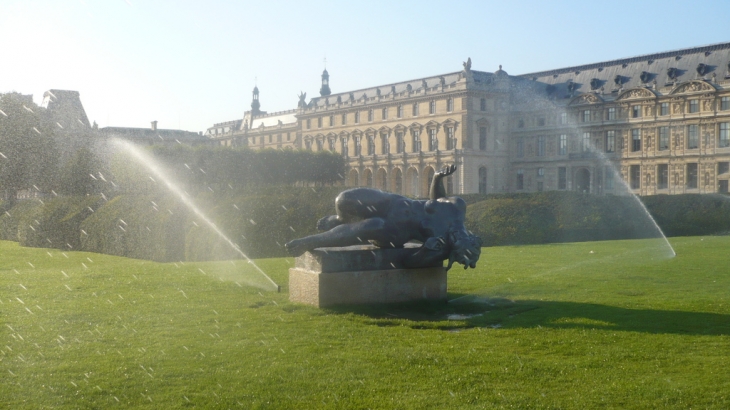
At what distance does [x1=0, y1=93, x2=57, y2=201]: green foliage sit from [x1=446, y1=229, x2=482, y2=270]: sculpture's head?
114ft

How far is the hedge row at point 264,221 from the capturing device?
2117 cm

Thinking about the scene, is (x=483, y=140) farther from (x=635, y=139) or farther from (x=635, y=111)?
(x=635, y=111)

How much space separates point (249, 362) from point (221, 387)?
2.61 ft

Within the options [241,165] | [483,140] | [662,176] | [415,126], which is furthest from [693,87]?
[241,165]

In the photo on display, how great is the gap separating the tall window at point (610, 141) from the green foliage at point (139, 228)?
55.9 meters

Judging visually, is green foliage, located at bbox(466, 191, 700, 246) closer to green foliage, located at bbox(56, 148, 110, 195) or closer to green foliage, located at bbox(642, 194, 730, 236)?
green foliage, located at bbox(642, 194, 730, 236)

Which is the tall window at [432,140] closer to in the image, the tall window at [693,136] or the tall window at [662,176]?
the tall window at [662,176]

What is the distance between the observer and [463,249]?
9.07 metres

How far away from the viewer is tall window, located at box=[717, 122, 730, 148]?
201 ft

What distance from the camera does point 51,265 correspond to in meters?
18.5

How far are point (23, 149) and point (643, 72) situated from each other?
52.2 m

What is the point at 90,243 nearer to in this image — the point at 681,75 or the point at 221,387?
the point at 221,387

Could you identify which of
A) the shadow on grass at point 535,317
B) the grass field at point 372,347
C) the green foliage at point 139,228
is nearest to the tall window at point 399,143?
the green foliage at point 139,228

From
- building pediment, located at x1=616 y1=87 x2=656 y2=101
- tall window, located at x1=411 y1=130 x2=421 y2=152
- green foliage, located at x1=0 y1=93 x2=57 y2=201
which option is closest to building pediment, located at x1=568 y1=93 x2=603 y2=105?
building pediment, located at x1=616 y1=87 x2=656 y2=101
